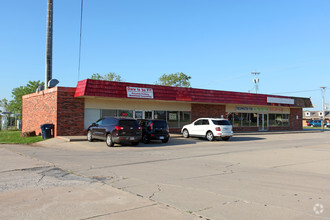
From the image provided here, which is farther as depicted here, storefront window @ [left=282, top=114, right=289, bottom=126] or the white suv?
storefront window @ [left=282, top=114, right=289, bottom=126]

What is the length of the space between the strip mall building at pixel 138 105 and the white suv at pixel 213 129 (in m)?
4.12

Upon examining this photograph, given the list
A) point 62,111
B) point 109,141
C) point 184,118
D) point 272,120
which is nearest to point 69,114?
point 62,111

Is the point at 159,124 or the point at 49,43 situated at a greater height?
the point at 49,43

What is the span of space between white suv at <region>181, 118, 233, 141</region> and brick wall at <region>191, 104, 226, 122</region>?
665 centimetres

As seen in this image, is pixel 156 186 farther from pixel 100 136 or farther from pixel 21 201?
pixel 100 136

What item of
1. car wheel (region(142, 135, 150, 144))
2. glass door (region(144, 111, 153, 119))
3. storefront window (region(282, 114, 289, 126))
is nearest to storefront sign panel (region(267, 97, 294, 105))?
storefront window (region(282, 114, 289, 126))

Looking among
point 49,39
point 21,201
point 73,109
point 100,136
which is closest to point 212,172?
point 21,201

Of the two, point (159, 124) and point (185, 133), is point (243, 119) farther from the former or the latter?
point (159, 124)

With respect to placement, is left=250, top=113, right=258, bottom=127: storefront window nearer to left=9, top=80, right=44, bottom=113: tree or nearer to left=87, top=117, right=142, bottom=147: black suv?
left=87, top=117, right=142, bottom=147: black suv

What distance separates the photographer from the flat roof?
21.3 m

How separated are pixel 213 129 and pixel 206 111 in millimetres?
9407

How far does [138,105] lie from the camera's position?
84.0 ft

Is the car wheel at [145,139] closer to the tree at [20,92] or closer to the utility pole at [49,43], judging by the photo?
the utility pole at [49,43]

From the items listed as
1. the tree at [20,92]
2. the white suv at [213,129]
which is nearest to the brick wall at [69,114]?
the white suv at [213,129]
